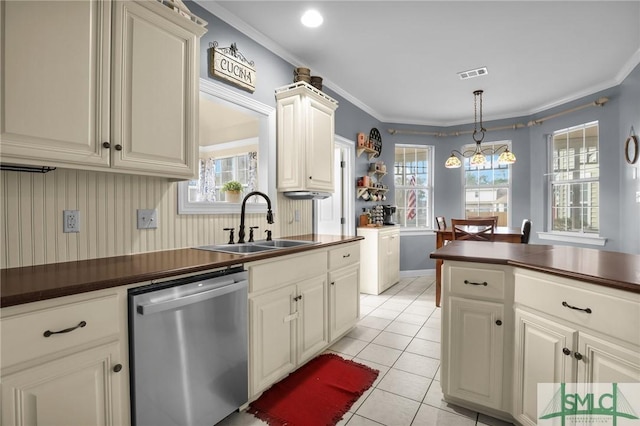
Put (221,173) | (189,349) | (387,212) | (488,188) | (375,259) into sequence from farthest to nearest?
(488,188), (387,212), (375,259), (221,173), (189,349)

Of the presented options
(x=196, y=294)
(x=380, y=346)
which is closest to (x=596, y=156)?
(x=380, y=346)

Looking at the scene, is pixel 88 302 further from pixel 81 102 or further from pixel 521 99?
pixel 521 99

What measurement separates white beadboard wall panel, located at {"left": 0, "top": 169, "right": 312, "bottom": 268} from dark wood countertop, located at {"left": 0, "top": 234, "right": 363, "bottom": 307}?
7 cm

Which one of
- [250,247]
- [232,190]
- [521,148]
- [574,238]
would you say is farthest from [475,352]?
[521,148]

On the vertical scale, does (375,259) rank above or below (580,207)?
below

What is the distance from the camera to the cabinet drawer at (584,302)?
45.8 inches

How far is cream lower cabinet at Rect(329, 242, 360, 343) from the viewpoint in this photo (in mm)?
2574

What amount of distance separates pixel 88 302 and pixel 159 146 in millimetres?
881

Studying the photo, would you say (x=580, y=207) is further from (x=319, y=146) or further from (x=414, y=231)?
(x=319, y=146)

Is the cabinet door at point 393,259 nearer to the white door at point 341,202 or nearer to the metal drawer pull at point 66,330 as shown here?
the white door at point 341,202

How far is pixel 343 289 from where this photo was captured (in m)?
2.73

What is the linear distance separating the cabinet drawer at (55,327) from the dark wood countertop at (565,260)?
5.42 ft

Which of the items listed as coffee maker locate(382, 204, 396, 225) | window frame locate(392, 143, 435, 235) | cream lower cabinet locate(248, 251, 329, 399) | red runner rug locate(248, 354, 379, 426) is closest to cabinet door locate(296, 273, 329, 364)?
cream lower cabinet locate(248, 251, 329, 399)

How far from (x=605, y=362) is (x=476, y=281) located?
0.59m
